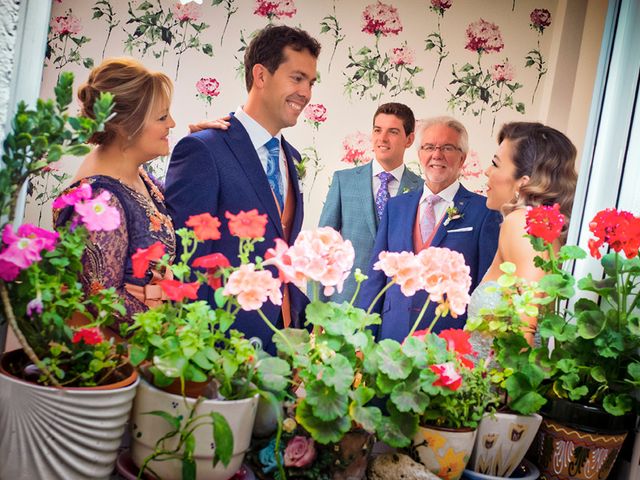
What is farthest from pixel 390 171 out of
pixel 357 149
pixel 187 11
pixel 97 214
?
pixel 97 214

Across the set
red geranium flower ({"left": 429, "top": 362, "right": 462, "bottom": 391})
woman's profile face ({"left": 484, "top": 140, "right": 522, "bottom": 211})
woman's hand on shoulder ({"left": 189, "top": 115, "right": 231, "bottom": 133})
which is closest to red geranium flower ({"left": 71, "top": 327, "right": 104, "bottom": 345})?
red geranium flower ({"left": 429, "top": 362, "right": 462, "bottom": 391})

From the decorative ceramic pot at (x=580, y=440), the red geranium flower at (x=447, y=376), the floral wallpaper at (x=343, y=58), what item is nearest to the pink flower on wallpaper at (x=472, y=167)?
the floral wallpaper at (x=343, y=58)

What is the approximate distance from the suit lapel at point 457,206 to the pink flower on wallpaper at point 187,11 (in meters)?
1.03

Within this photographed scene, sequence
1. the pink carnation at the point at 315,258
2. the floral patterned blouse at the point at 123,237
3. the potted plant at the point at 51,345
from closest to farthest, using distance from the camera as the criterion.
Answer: the potted plant at the point at 51,345 → the pink carnation at the point at 315,258 → the floral patterned blouse at the point at 123,237

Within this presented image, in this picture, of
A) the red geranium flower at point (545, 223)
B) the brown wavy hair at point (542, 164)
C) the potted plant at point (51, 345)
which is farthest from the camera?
the brown wavy hair at point (542, 164)

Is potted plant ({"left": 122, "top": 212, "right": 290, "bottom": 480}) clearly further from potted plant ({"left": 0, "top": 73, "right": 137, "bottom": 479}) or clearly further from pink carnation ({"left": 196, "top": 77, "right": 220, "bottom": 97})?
pink carnation ({"left": 196, "top": 77, "right": 220, "bottom": 97})

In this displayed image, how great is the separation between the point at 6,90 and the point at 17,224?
28 cm

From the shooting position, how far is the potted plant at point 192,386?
1.24 meters

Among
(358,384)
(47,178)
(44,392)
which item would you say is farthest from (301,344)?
(47,178)

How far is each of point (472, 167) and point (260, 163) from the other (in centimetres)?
75

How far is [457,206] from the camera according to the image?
236 cm

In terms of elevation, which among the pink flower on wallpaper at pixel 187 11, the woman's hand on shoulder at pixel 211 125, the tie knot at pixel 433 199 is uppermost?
the pink flower on wallpaper at pixel 187 11

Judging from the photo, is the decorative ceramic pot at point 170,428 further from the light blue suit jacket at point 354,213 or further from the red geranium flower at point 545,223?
the light blue suit jacket at point 354,213

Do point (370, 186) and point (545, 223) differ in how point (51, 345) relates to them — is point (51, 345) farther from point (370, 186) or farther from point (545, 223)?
point (370, 186)
